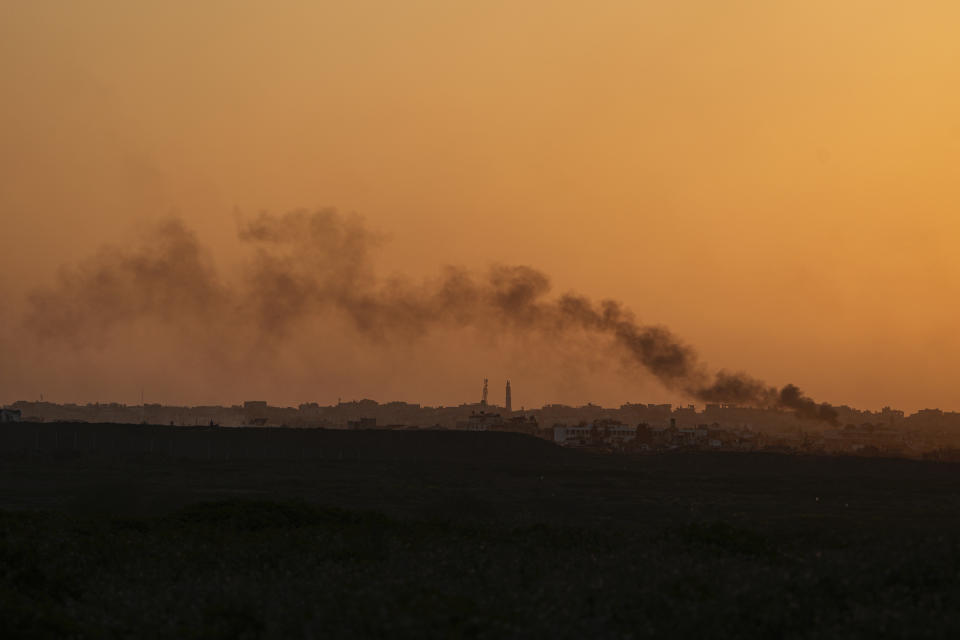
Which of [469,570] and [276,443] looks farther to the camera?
[276,443]

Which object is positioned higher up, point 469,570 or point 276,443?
point 276,443

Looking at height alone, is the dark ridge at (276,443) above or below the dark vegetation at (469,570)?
above

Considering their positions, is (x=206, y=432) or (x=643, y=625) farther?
(x=206, y=432)

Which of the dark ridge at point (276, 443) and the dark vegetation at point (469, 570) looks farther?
the dark ridge at point (276, 443)

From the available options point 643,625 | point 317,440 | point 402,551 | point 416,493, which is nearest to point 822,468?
point 416,493

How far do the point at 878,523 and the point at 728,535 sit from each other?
87.6 feet

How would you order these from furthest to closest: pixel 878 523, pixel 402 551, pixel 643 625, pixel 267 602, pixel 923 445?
pixel 923 445
pixel 878 523
pixel 402 551
pixel 267 602
pixel 643 625

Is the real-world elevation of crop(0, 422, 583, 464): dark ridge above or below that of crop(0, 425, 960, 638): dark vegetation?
above

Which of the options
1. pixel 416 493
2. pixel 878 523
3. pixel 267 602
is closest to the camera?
pixel 267 602

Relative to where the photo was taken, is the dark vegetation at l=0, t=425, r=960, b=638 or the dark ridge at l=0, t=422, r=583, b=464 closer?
the dark vegetation at l=0, t=425, r=960, b=638

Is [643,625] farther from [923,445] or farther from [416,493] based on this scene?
[923,445]

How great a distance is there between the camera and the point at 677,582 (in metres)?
25.7

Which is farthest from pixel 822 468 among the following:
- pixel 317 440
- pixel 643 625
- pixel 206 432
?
pixel 643 625

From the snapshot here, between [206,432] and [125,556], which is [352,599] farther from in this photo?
[206,432]
